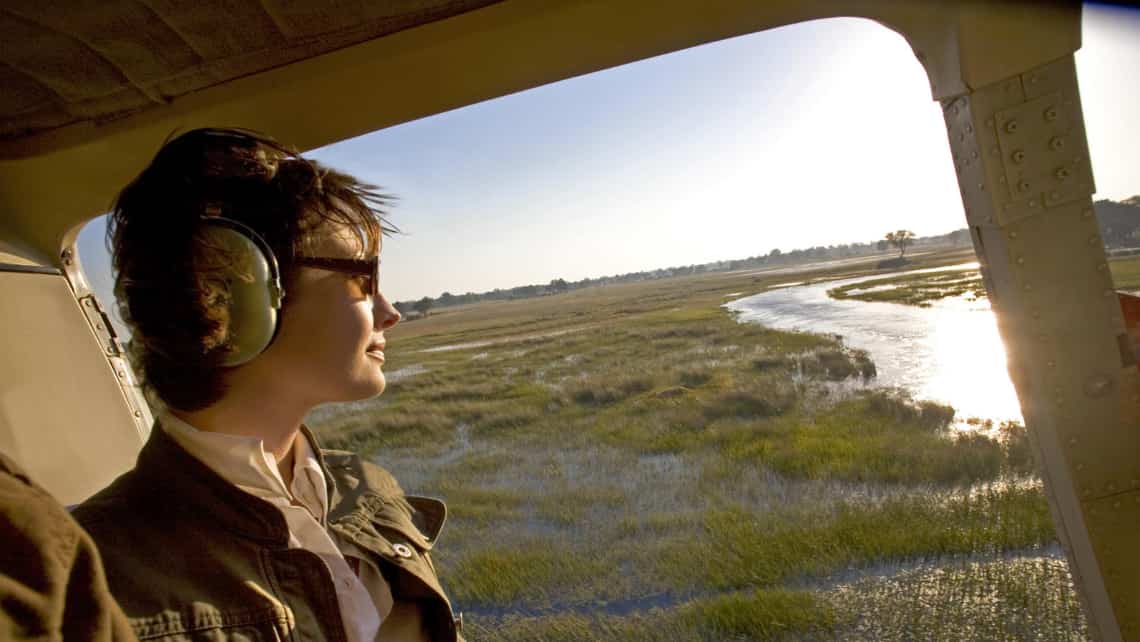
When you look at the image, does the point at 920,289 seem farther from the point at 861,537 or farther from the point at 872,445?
the point at 861,537

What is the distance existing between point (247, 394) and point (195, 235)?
0.31 m

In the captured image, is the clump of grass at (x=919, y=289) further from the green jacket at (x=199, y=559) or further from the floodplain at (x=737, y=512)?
the green jacket at (x=199, y=559)

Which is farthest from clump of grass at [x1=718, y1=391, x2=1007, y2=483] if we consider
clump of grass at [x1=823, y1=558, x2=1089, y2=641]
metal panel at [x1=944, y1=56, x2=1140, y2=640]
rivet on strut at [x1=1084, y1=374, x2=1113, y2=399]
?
rivet on strut at [x1=1084, y1=374, x2=1113, y2=399]

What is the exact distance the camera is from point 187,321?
1.07m

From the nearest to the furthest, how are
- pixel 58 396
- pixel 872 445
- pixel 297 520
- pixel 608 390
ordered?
1. pixel 297 520
2. pixel 58 396
3. pixel 872 445
4. pixel 608 390

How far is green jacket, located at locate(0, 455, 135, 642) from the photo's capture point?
0.50 m

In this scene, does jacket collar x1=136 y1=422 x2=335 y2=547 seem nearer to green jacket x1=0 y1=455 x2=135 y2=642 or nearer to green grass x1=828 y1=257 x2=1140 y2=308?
green jacket x1=0 y1=455 x2=135 y2=642

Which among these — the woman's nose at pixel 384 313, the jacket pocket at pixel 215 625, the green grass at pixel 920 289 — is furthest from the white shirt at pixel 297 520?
the green grass at pixel 920 289

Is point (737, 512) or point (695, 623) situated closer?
point (695, 623)

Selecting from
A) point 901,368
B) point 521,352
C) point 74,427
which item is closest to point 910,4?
point 74,427

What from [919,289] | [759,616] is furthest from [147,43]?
[919,289]

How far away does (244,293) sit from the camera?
106cm

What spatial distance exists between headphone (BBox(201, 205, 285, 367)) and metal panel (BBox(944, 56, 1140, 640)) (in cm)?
174

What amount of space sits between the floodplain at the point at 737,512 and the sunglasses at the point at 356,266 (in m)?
4.31
